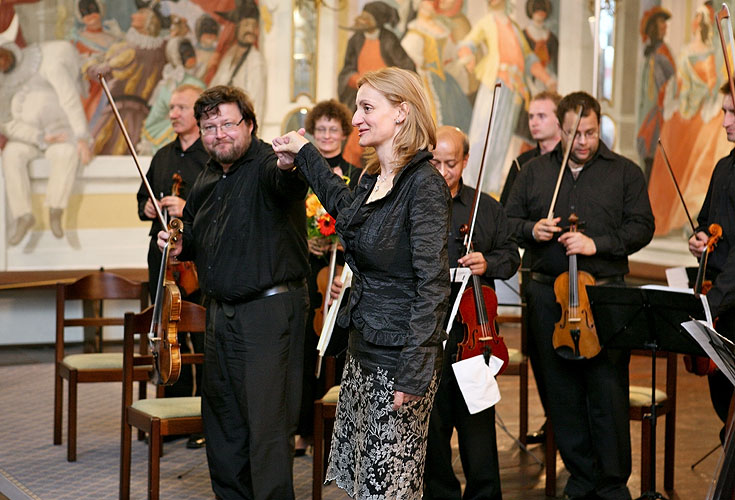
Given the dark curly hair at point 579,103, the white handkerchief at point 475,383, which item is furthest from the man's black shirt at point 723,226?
the white handkerchief at point 475,383

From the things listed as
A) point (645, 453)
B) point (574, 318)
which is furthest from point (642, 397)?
point (574, 318)

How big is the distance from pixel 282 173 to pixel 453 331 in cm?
113

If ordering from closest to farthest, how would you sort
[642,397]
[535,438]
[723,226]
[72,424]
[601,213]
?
1. [723,226]
2. [601,213]
3. [642,397]
4. [72,424]
5. [535,438]

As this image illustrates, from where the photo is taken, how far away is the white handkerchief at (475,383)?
4246mm

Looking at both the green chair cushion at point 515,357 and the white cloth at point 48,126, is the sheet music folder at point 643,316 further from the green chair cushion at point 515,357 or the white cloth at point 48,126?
the white cloth at point 48,126

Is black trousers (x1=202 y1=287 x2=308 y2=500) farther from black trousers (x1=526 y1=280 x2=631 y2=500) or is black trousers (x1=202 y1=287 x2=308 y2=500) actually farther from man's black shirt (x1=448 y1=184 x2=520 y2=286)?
black trousers (x1=526 y1=280 x2=631 y2=500)

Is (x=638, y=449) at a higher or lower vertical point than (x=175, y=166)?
lower

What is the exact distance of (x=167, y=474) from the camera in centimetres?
532

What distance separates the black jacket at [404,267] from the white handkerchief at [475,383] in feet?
3.82

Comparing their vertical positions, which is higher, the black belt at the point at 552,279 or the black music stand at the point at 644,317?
the black belt at the point at 552,279

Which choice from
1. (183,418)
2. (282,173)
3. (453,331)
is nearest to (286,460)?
(183,418)

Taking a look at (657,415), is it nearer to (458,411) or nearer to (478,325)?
(458,411)

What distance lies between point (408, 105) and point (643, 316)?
1.90 m

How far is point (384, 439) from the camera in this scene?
3.06 m
